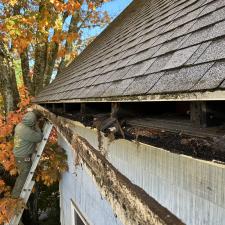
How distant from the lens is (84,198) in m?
5.93

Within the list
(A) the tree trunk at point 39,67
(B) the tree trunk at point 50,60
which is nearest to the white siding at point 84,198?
(A) the tree trunk at point 39,67

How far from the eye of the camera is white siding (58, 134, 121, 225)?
4.60 metres

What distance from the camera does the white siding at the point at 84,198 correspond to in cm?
460

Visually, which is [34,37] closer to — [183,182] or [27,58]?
[27,58]

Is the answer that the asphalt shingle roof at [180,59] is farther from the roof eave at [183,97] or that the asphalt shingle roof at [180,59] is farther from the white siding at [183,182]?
the white siding at [183,182]

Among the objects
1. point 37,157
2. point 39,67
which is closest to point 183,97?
point 37,157

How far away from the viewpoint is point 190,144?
66.5 inches

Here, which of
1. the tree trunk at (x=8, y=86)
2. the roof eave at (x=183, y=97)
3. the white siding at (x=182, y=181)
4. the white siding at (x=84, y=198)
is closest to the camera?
the roof eave at (x=183, y=97)

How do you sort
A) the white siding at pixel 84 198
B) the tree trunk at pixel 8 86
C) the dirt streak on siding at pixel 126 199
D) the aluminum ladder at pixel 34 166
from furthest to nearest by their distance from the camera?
the tree trunk at pixel 8 86 → the aluminum ladder at pixel 34 166 → the white siding at pixel 84 198 → the dirt streak on siding at pixel 126 199

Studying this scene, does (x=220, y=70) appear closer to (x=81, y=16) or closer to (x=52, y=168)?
(x=52, y=168)

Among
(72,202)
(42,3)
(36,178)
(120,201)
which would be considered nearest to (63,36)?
(42,3)

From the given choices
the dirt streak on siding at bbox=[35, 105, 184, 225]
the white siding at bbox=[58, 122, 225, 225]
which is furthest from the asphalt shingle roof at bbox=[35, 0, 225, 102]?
the dirt streak on siding at bbox=[35, 105, 184, 225]

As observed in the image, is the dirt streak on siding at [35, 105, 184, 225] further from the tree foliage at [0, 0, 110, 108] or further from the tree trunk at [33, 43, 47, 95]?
the tree trunk at [33, 43, 47, 95]

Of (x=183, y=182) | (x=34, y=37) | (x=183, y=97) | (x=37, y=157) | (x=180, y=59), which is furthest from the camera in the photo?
(x=34, y=37)
